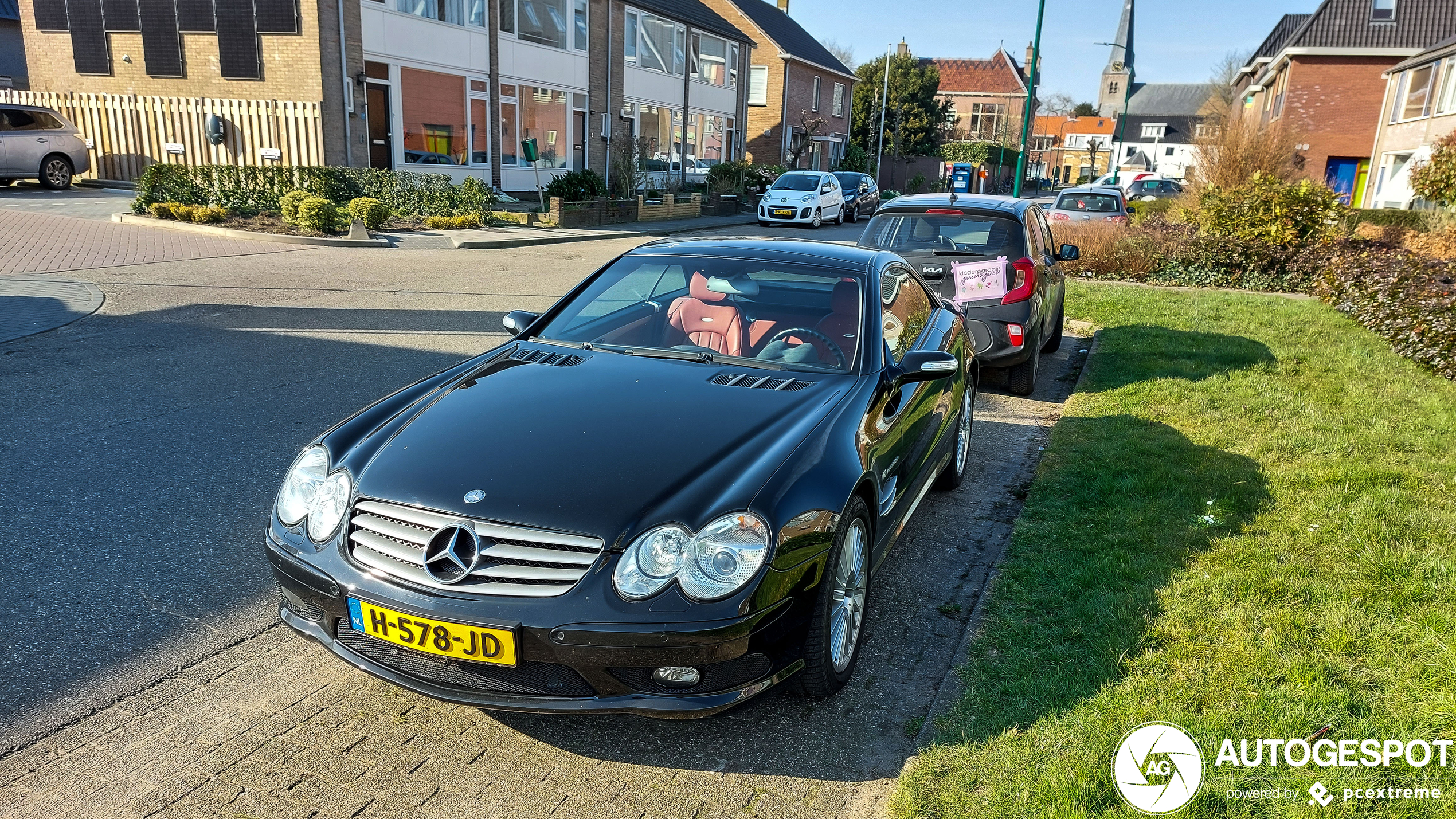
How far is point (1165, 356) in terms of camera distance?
9109 mm

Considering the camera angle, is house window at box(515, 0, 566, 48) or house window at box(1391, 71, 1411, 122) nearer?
house window at box(515, 0, 566, 48)

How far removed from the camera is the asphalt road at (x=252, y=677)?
283cm

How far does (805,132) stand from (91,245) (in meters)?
36.5

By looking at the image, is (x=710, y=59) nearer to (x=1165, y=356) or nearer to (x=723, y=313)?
(x=1165, y=356)

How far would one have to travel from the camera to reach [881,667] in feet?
11.9

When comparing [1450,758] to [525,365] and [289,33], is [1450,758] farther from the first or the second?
[289,33]

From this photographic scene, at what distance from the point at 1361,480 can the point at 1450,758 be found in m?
2.96

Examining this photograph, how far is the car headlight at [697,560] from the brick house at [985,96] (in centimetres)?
9277

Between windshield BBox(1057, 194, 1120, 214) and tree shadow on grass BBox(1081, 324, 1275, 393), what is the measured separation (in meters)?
9.22

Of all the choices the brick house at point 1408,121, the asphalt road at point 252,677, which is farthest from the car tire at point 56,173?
the brick house at point 1408,121

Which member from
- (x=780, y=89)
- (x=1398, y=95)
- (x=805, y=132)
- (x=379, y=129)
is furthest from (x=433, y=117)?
(x=1398, y=95)

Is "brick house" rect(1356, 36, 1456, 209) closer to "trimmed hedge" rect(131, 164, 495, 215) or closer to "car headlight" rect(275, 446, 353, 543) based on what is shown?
"trimmed hedge" rect(131, 164, 495, 215)

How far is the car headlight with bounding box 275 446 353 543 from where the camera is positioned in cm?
310

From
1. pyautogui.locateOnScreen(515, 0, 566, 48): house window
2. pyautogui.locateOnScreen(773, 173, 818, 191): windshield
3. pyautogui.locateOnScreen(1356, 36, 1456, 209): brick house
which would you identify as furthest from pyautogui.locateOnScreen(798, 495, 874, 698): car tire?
pyautogui.locateOnScreen(1356, 36, 1456, 209): brick house
